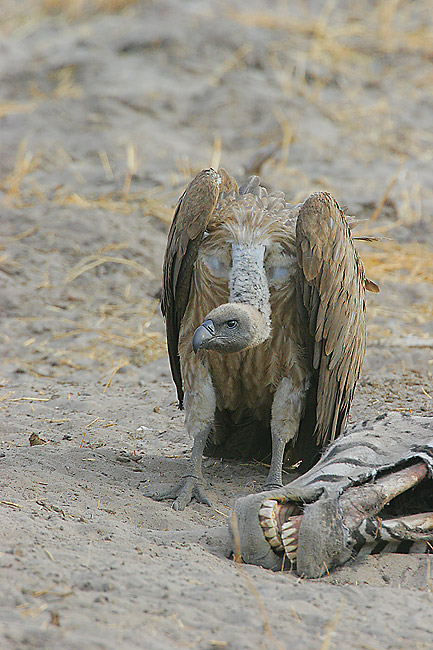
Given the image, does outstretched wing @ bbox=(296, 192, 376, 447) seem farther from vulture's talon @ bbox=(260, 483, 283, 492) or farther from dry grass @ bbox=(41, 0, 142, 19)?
dry grass @ bbox=(41, 0, 142, 19)

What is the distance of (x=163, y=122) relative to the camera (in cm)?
1098

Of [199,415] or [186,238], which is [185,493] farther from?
[186,238]

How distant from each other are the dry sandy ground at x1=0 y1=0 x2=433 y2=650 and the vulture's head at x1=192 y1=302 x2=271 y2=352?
2.66 ft

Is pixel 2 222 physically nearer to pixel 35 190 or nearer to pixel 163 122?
pixel 35 190

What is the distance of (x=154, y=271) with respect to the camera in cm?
770

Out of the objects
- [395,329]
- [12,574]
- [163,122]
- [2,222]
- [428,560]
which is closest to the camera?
[12,574]

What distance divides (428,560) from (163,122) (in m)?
8.63

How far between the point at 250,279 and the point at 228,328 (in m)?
0.28

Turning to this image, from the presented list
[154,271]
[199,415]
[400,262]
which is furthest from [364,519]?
[400,262]

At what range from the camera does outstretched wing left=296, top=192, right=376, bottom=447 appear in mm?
4070

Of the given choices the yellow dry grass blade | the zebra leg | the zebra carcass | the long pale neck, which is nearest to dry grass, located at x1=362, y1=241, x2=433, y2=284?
the yellow dry grass blade

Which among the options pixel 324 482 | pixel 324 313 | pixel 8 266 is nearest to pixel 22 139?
pixel 8 266

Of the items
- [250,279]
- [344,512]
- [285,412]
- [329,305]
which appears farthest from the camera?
[285,412]

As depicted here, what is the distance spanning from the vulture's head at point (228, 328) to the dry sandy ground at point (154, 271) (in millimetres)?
812
